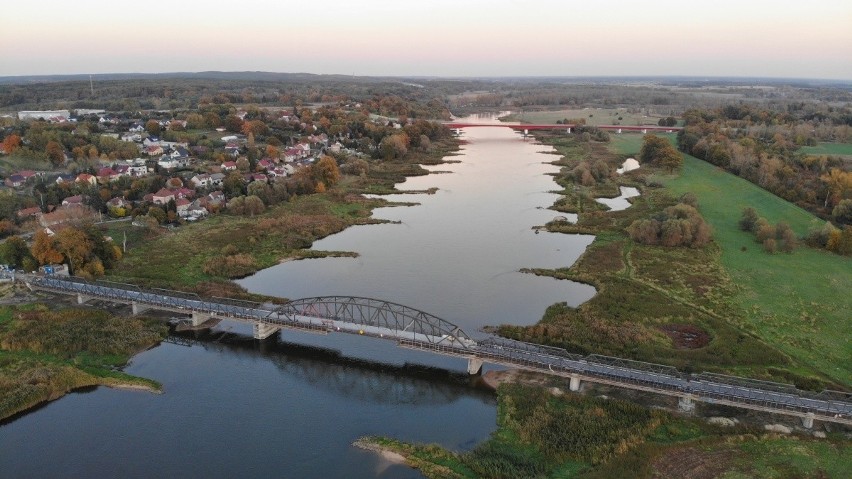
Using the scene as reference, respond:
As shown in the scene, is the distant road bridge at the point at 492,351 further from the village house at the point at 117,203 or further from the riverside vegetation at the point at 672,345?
the village house at the point at 117,203

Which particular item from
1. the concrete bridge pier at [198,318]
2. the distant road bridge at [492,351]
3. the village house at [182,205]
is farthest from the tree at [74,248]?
the village house at [182,205]

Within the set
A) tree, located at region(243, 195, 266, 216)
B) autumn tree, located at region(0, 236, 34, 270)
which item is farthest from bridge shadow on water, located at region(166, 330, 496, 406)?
tree, located at region(243, 195, 266, 216)

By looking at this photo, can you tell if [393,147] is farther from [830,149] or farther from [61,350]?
[830,149]

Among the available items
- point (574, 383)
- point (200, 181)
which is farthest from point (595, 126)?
point (574, 383)

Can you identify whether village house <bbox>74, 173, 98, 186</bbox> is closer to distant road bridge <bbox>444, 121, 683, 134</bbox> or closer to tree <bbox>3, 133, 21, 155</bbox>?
tree <bbox>3, 133, 21, 155</bbox>

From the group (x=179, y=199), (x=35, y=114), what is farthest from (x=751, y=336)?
(x=35, y=114)
